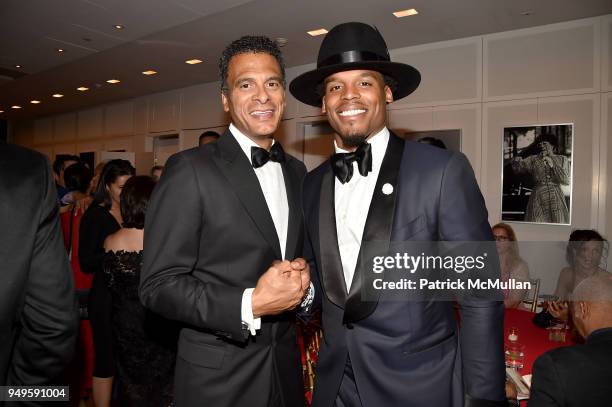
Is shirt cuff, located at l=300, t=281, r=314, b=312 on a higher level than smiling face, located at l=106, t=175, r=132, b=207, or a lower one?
lower

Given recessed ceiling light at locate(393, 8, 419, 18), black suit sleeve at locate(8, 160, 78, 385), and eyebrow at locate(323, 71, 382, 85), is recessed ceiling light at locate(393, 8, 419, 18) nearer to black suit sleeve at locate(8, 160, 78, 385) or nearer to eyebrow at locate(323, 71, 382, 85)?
eyebrow at locate(323, 71, 382, 85)

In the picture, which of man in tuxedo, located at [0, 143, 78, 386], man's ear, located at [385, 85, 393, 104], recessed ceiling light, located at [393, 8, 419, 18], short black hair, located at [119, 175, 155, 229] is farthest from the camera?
recessed ceiling light, located at [393, 8, 419, 18]

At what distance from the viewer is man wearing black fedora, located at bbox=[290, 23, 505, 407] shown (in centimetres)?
156

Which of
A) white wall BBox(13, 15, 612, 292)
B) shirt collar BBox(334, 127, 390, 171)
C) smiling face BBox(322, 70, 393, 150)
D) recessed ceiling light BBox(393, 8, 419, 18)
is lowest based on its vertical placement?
shirt collar BBox(334, 127, 390, 171)

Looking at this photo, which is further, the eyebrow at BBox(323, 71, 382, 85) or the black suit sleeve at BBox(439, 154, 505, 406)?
the eyebrow at BBox(323, 71, 382, 85)

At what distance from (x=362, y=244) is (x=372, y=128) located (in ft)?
1.68

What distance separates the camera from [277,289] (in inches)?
57.5

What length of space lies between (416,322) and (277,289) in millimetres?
524

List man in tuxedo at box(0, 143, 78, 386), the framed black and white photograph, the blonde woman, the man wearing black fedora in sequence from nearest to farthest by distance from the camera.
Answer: man in tuxedo at box(0, 143, 78, 386)
the man wearing black fedora
the blonde woman
the framed black and white photograph

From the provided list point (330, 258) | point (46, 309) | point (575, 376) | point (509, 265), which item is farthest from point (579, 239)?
point (46, 309)

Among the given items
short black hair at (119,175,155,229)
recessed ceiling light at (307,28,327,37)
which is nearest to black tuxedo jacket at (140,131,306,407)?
short black hair at (119,175,155,229)

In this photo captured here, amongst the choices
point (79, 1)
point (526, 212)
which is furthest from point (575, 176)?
point (79, 1)

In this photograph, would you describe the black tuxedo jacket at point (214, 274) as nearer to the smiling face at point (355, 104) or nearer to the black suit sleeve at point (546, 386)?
the smiling face at point (355, 104)

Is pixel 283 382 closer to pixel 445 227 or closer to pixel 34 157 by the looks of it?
pixel 445 227
